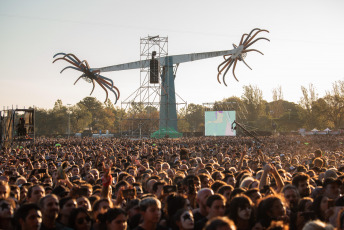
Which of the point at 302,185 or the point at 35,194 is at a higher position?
the point at 302,185

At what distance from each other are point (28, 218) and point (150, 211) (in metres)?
1.52

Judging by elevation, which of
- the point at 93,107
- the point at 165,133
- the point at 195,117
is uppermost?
the point at 93,107

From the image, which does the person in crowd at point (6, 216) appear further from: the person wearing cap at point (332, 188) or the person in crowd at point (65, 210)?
the person wearing cap at point (332, 188)

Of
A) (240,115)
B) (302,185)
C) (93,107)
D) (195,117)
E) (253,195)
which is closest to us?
(253,195)

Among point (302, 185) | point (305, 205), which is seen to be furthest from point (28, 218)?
point (302, 185)

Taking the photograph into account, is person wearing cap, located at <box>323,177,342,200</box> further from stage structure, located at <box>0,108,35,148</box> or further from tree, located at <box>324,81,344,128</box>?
tree, located at <box>324,81,344,128</box>

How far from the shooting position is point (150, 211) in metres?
5.40

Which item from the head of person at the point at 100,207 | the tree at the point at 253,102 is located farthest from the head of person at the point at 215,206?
the tree at the point at 253,102

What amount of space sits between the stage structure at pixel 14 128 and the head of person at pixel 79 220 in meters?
22.3

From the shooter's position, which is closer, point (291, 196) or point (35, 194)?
point (291, 196)

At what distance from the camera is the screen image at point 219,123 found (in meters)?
62.8

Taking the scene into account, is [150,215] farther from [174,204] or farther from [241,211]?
[241,211]

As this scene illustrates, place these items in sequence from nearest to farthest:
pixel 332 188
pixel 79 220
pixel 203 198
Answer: pixel 79 220 → pixel 203 198 → pixel 332 188

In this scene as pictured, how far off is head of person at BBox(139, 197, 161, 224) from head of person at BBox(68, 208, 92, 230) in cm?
75
